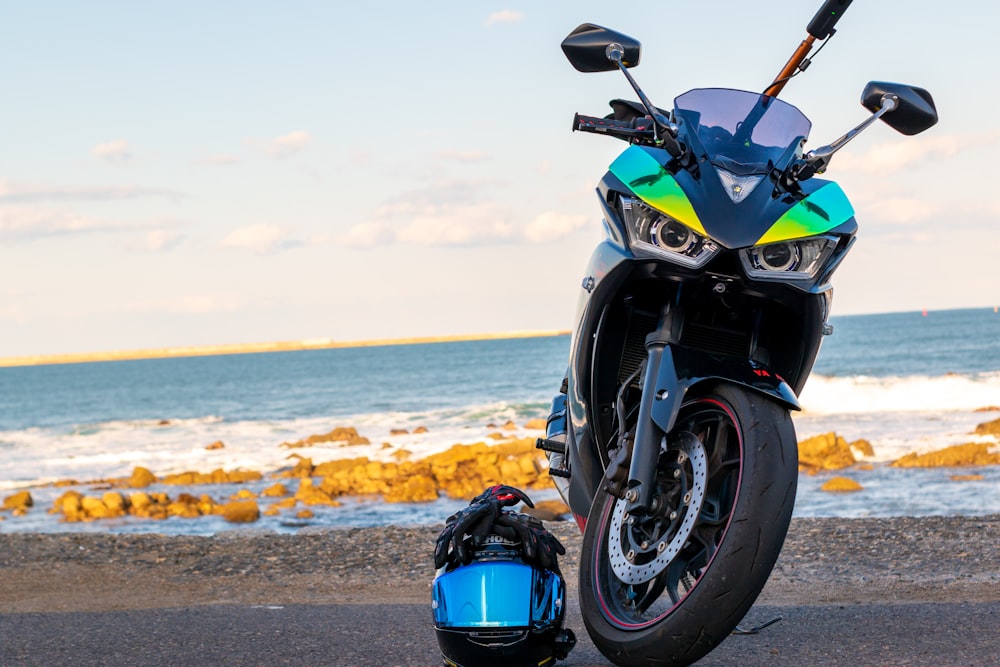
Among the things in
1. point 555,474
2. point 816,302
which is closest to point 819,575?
point 555,474

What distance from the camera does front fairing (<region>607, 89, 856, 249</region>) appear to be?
3545 mm

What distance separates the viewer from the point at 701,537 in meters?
3.56

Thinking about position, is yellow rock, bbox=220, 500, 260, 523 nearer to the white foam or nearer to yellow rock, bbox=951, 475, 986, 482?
yellow rock, bbox=951, 475, 986, 482

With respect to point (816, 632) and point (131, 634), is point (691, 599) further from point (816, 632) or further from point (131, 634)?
point (131, 634)

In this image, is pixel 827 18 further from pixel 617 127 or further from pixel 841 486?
pixel 841 486

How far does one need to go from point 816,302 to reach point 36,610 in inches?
222

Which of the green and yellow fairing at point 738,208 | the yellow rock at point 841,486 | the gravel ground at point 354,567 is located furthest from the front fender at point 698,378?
the yellow rock at point 841,486

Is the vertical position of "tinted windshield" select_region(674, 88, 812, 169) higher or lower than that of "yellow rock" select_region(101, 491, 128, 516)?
higher

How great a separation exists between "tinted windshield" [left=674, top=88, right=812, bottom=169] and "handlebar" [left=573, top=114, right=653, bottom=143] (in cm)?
14

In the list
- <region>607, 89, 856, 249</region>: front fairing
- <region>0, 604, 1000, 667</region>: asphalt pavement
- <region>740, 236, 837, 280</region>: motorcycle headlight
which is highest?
<region>607, 89, 856, 249</region>: front fairing

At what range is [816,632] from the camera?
190 inches

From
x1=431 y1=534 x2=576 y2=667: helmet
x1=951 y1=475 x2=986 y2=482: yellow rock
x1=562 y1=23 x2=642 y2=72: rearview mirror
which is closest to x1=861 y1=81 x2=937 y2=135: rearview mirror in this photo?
x1=562 y1=23 x2=642 y2=72: rearview mirror

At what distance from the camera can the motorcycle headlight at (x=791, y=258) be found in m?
3.55

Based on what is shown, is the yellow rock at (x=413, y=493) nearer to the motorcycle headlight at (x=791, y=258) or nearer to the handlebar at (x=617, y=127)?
the handlebar at (x=617, y=127)
